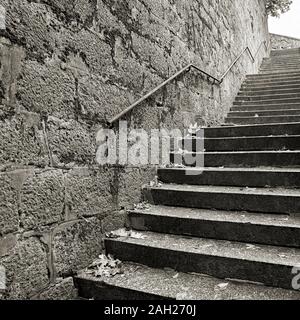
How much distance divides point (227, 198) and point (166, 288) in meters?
1.12

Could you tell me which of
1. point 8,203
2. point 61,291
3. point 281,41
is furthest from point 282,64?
point 8,203

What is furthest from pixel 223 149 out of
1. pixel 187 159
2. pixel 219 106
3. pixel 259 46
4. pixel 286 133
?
pixel 259 46

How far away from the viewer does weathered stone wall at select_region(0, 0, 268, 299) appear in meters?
1.91

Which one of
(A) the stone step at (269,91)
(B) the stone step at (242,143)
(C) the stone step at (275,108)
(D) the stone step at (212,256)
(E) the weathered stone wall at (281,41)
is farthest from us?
(E) the weathered stone wall at (281,41)

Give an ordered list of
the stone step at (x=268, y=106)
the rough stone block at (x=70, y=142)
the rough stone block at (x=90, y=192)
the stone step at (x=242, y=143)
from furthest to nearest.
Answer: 1. the stone step at (x=268, y=106)
2. the stone step at (x=242, y=143)
3. the rough stone block at (x=90, y=192)
4. the rough stone block at (x=70, y=142)

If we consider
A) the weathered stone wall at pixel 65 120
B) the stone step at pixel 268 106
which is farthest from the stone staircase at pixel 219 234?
the stone step at pixel 268 106

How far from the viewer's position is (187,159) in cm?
388

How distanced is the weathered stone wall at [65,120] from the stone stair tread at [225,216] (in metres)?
0.31

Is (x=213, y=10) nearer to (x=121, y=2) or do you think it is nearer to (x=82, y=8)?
(x=121, y=2)

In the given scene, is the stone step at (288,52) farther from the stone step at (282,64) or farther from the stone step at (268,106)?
the stone step at (268,106)

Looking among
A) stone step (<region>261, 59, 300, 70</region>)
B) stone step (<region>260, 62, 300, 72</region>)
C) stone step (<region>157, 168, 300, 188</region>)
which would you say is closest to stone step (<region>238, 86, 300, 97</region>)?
stone step (<region>260, 62, 300, 72</region>)

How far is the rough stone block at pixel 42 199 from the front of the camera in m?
1.98

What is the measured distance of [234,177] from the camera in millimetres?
3166

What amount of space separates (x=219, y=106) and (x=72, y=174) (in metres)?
4.10
